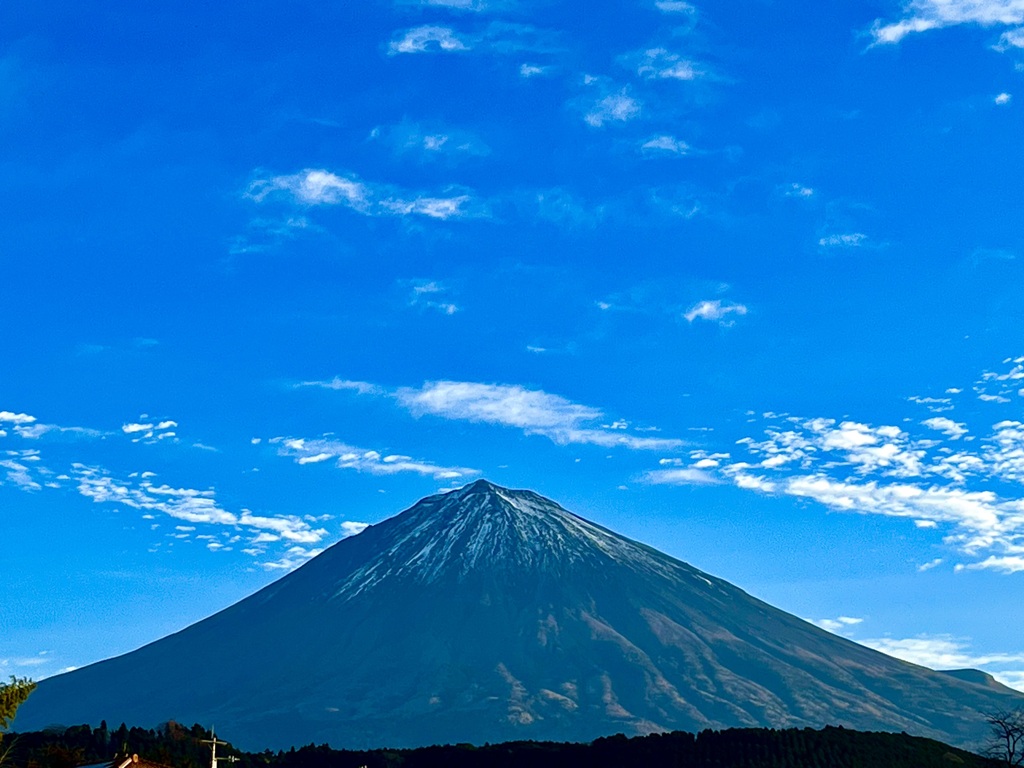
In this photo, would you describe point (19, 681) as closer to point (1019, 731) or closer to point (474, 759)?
point (1019, 731)

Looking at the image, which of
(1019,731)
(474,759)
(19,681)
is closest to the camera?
(19,681)

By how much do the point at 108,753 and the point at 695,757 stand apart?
52979mm

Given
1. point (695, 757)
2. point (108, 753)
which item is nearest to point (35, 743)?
point (108, 753)

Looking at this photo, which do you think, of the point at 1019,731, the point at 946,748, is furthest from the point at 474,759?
the point at 1019,731

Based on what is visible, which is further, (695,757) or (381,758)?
(381,758)

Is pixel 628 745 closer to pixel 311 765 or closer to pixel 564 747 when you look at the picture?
pixel 564 747

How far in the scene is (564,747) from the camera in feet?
459

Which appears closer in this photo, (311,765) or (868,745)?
(868,745)

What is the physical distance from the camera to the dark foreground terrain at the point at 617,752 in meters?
113

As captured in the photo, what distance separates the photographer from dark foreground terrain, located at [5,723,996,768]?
112750 mm

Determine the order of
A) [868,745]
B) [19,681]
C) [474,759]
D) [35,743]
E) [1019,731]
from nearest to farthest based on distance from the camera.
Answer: [19,681], [1019,731], [868,745], [35,743], [474,759]

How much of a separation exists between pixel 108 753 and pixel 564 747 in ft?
149

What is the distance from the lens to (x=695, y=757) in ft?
398

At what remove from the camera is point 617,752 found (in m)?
130
